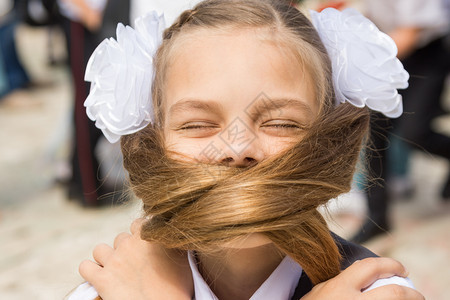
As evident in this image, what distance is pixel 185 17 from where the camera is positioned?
1.41 meters

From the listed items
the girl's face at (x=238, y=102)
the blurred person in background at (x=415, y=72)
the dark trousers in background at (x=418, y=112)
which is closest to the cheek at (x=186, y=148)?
the girl's face at (x=238, y=102)

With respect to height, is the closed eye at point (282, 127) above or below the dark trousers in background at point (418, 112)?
above

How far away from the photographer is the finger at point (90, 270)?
1271 millimetres

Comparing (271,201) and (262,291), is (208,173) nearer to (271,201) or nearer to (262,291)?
(271,201)

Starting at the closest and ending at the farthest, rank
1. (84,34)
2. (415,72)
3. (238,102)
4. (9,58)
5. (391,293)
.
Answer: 1. (391,293)
2. (238,102)
3. (415,72)
4. (84,34)
5. (9,58)

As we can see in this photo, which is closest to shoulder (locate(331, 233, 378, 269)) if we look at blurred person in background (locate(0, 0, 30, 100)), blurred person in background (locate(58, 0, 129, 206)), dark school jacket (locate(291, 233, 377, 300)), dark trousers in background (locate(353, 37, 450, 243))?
dark school jacket (locate(291, 233, 377, 300))

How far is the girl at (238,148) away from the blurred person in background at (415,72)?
4.85 feet

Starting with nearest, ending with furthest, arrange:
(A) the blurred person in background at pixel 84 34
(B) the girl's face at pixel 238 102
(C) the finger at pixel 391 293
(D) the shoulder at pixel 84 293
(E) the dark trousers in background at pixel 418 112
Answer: (C) the finger at pixel 391 293 < (B) the girl's face at pixel 238 102 < (D) the shoulder at pixel 84 293 < (E) the dark trousers in background at pixel 418 112 < (A) the blurred person in background at pixel 84 34

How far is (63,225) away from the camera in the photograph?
3387 millimetres

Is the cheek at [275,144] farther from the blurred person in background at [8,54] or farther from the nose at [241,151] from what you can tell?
the blurred person in background at [8,54]

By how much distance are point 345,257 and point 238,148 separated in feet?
1.20

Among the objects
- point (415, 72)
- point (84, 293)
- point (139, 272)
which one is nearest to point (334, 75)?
point (139, 272)

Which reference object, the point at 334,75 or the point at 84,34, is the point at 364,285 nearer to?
the point at 334,75

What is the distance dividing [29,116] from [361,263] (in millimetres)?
5151
